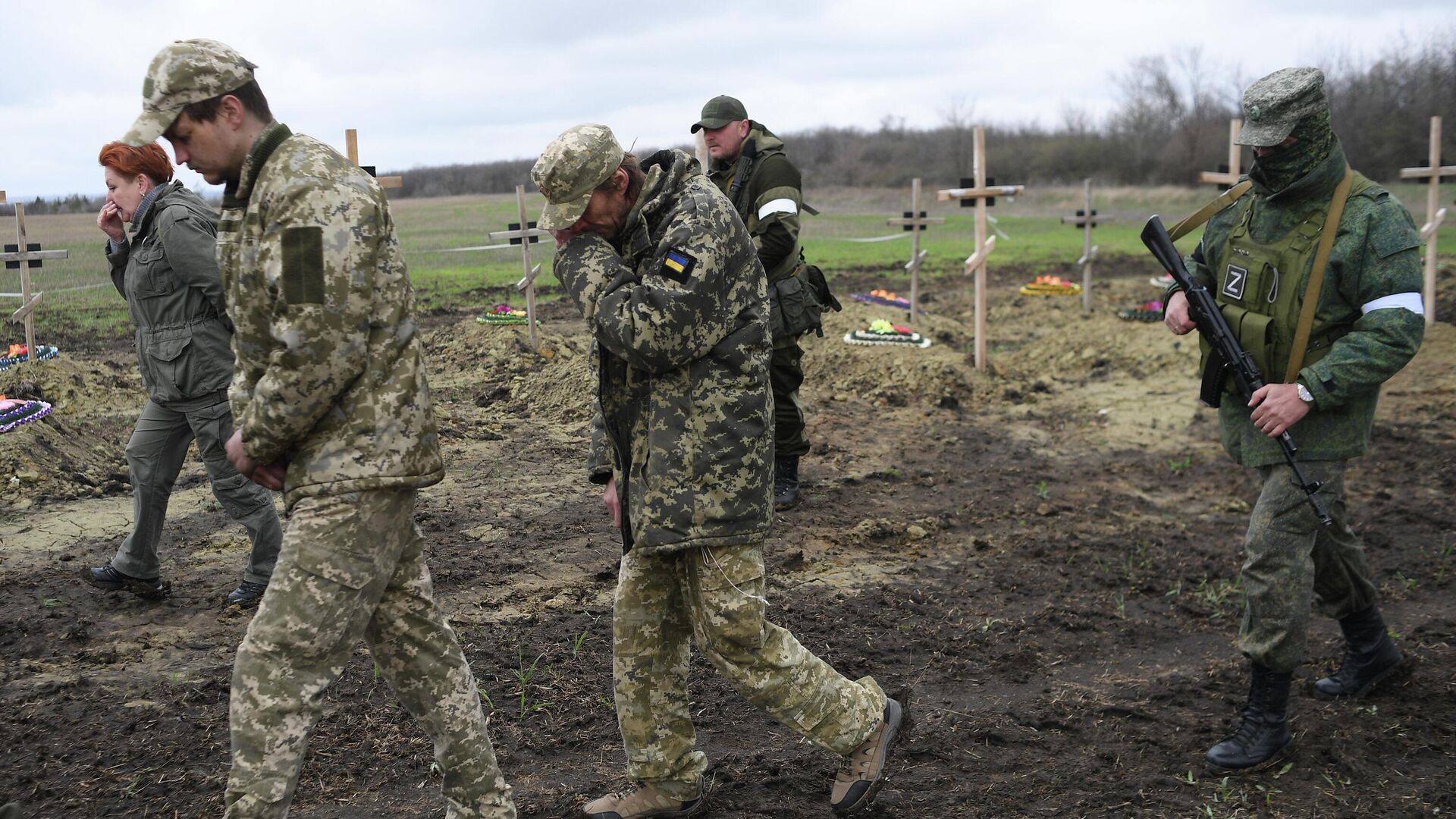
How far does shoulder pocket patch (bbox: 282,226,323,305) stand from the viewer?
104 inches

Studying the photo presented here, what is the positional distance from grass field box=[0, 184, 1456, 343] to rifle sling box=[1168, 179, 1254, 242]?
295 inches

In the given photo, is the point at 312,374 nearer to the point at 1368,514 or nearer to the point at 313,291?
the point at 313,291

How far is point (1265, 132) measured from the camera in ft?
12.1

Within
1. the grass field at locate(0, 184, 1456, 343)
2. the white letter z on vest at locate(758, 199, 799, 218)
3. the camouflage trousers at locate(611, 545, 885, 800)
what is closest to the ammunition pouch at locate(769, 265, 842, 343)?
the white letter z on vest at locate(758, 199, 799, 218)

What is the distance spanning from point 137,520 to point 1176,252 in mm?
4821

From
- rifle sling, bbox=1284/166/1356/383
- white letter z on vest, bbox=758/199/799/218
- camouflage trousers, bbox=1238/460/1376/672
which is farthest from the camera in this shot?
white letter z on vest, bbox=758/199/799/218

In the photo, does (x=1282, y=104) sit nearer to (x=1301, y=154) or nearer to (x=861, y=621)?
(x=1301, y=154)

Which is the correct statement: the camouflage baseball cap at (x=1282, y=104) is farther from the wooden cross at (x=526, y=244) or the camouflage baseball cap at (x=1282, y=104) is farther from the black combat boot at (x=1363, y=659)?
the wooden cross at (x=526, y=244)

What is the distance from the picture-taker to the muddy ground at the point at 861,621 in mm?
3713

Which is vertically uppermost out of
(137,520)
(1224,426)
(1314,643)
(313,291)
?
(313,291)

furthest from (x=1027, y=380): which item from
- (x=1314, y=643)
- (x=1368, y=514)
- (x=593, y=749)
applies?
(x=593, y=749)

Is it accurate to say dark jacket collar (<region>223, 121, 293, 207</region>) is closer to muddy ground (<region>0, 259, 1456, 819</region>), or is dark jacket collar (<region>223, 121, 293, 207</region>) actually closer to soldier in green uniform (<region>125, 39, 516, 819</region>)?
soldier in green uniform (<region>125, 39, 516, 819</region>)

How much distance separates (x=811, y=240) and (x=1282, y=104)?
18216 mm

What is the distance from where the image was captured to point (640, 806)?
135 inches
